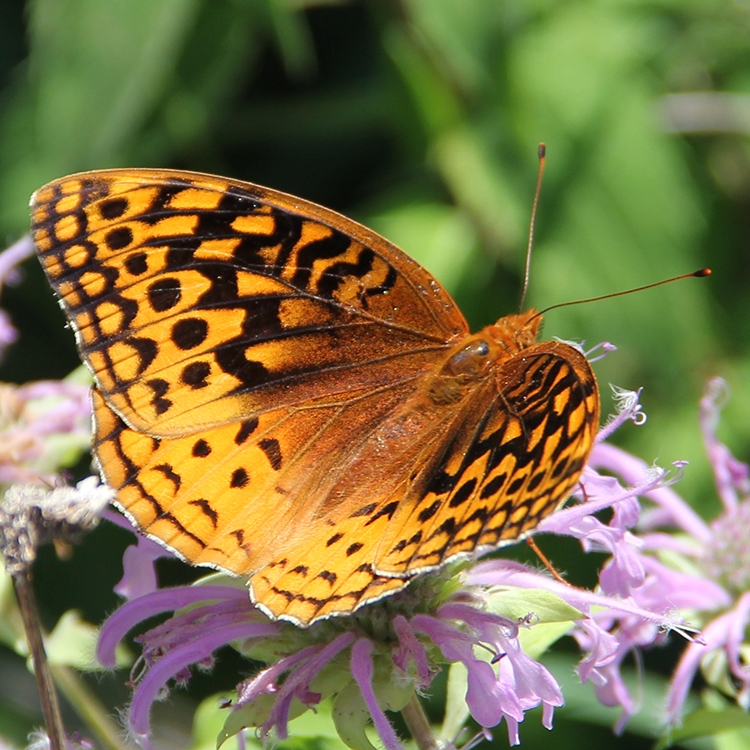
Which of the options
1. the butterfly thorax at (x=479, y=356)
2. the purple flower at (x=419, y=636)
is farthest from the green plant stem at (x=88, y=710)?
the butterfly thorax at (x=479, y=356)

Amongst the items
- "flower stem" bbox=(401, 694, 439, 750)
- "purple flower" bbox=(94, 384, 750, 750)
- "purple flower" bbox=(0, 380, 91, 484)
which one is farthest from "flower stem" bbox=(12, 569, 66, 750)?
"purple flower" bbox=(0, 380, 91, 484)

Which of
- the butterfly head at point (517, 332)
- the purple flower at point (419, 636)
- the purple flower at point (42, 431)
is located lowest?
the purple flower at point (419, 636)

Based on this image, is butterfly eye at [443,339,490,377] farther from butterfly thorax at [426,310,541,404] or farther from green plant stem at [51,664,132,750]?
green plant stem at [51,664,132,750]

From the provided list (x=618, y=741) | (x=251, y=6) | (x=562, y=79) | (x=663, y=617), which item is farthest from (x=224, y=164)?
(x=663, y=617)

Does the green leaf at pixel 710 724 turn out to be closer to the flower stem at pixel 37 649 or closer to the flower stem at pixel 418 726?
the flower stem at pixel 418 726

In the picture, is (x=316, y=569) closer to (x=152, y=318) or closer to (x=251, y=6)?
(x=152, y=318)

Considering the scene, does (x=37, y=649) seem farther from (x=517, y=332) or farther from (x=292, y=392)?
(x=517, y=332)
